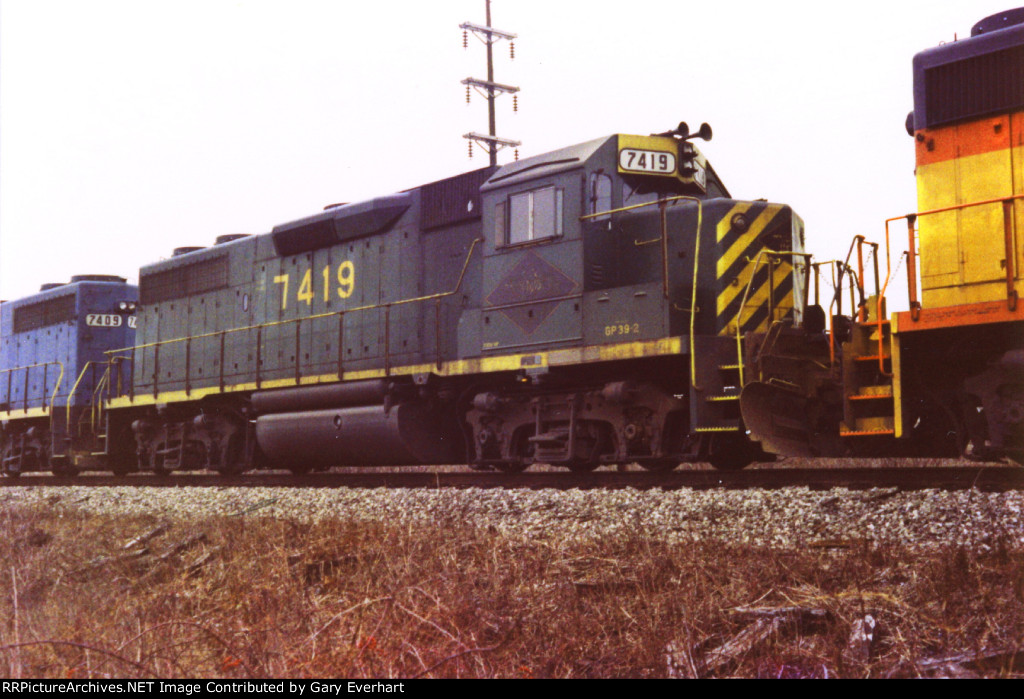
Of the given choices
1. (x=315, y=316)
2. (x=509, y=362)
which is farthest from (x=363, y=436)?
(x=509, y=362)

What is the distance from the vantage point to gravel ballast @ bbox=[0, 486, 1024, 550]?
17.0 feet

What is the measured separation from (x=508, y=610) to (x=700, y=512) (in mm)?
2639

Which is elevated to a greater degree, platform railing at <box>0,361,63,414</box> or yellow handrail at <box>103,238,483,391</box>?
yellow handrail at <box>103,238,483,391</box>

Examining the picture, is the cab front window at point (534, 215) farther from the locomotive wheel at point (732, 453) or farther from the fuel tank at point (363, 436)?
the locomotive wheel at point (732, 453)

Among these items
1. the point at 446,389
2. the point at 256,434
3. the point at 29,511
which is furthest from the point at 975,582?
the point at 256,434

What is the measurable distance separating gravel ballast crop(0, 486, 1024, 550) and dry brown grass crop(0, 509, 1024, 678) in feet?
1.60

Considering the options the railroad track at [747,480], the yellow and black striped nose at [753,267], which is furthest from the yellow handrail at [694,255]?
the railroad track at [747,480]

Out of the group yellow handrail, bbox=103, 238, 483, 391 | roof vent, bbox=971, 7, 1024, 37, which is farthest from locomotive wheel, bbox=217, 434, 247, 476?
roof vent, bbox=971, 7, 1024, 37

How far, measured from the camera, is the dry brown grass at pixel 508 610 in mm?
3047

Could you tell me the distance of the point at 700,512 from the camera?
240 inches

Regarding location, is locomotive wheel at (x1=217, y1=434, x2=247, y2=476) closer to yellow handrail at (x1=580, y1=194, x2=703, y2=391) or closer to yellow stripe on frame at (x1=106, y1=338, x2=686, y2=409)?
yellow stripe on frame at (x1=106, y1=338, x2=686, y2=409)

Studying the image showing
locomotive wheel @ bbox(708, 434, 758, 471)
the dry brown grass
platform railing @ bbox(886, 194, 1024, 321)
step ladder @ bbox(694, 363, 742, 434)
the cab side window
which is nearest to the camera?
the dry brown grass

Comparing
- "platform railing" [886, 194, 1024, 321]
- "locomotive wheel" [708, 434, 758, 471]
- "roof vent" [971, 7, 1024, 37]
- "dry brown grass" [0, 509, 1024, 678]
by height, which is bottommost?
"dry brown grass" [0, 509, 1024, 678]

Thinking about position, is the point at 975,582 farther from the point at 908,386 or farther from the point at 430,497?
the point at 430,497
